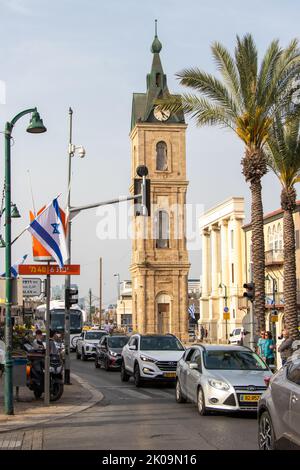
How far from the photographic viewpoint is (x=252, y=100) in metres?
25.5

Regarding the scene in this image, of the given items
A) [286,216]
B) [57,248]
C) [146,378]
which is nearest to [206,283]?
[286,216]

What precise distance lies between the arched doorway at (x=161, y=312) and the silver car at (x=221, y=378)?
5648 cm

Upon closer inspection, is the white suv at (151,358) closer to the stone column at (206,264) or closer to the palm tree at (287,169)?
the palm tree at (287,169)

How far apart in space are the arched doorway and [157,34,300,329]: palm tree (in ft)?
160

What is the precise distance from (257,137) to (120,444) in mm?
16314

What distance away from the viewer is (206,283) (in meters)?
88.2

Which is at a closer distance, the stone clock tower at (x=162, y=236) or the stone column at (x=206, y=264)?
the stone clock tower at (x=162, y=236)

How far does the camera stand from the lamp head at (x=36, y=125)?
16.0m

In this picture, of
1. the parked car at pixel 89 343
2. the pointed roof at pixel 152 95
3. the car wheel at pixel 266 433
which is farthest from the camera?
the pointed roof at pixel 152 95

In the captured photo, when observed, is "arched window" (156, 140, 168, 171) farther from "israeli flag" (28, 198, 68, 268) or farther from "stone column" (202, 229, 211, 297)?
"israeli flag" (28, 198, 68, 268)

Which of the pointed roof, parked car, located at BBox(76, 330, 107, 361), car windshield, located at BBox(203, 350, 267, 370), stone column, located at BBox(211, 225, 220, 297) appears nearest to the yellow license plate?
car windshield, located at BBox(203, 350, 267, 370)

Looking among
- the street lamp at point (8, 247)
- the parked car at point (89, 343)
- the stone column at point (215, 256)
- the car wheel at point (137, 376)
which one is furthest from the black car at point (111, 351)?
the stone column at point (215, 256)

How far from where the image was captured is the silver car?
14555 mm

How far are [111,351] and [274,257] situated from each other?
32758mm
